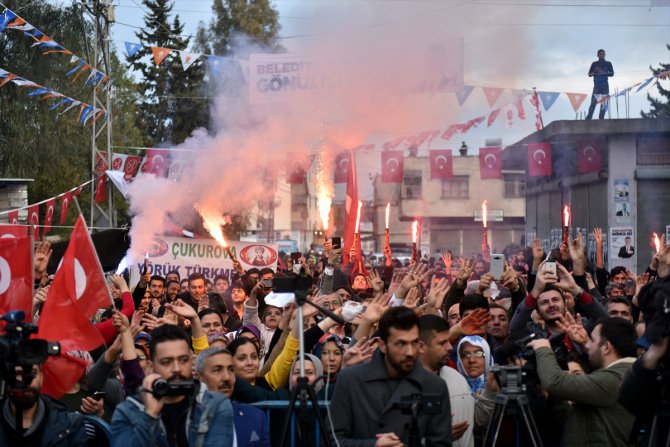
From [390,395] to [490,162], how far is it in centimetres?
2099

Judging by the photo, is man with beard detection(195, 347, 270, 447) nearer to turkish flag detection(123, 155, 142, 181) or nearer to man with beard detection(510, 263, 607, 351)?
man with beard detection(510, 263, 607, 351)

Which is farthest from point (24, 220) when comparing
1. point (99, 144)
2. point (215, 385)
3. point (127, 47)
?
point (215, 385)

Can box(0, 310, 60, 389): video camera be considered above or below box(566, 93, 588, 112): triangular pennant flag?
below

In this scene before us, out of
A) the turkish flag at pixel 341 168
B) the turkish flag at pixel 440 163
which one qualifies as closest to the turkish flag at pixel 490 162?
the turkish flag at pixel 440 163

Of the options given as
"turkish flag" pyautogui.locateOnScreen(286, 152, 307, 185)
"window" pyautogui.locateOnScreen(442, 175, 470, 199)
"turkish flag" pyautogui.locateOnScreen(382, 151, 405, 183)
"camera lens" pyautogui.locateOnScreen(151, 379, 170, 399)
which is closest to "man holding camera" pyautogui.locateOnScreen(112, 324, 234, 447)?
"camera lens" pyautogui.locateOnScreen(151, 379, 170, 399)

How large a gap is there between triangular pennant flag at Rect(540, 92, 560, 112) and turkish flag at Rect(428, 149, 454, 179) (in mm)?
5547

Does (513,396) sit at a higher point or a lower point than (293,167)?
lower

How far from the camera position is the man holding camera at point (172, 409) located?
5.30 m

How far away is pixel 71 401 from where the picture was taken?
7465 mm

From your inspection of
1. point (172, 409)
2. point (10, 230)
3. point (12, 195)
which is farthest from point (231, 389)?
point (12, 195)

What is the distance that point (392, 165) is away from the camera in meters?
26.5

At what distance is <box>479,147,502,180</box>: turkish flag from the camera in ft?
85.6

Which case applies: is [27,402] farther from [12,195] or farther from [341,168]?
[12,195]

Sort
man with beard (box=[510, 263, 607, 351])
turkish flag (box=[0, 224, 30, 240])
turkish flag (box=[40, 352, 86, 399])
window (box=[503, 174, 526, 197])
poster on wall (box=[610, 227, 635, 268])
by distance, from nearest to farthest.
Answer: turkish flag (box=[40, 352, 86, 399]) < man with beard (box=[510, 263, 607, 351]) < turkish flag (box=[0, 224, 30, 240]) < poster on wall (box=[610, 227, 635, 268]) < window (box=[503, 174, 526, 197])
